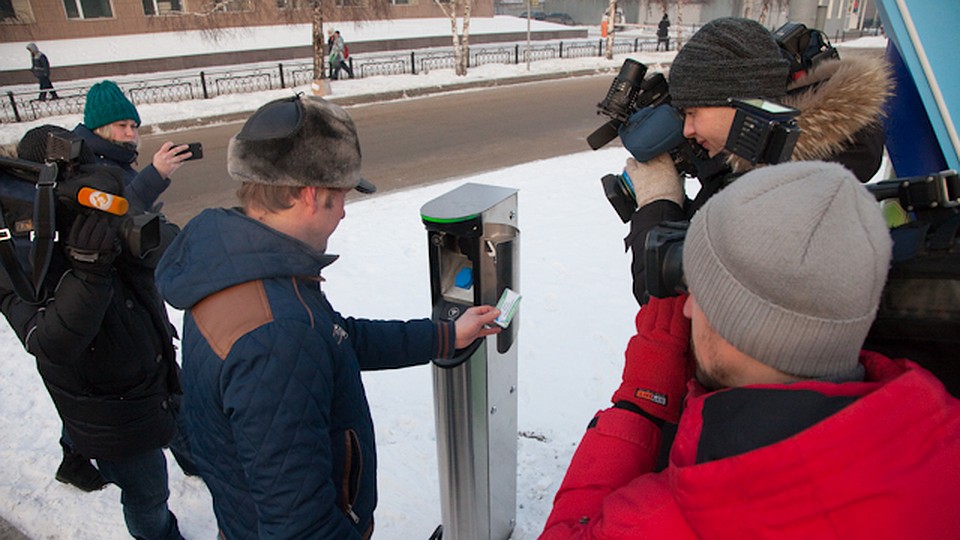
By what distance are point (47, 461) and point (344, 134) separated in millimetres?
2671

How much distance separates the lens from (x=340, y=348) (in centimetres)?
137

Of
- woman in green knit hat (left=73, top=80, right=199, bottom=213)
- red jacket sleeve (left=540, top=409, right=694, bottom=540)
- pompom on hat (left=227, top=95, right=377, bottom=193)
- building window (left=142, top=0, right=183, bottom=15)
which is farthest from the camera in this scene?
building window (left=142, top=0, right=183, bottom=15)

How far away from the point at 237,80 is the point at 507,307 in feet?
52.9

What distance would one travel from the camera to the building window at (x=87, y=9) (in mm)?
18766

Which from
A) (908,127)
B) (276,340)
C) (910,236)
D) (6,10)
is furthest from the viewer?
(6,10)

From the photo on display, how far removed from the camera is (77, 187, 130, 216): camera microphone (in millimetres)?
1772

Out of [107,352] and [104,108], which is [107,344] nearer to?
[107,352]

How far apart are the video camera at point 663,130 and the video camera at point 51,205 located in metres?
1.52

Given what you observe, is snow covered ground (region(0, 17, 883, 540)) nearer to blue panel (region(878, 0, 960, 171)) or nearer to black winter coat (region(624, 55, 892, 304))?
black winter coat (region(624, 55, 892, 304))

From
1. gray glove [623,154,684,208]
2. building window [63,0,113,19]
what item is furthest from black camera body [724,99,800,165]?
building window [63,0,113,19]

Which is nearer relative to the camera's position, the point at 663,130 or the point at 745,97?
the point at 745,97

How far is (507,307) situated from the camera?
197 centimetres

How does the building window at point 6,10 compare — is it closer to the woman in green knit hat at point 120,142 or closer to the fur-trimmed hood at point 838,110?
the woman in green knit hat at point 120,142

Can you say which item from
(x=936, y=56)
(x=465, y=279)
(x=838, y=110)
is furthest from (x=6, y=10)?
(x=936, y=56)
